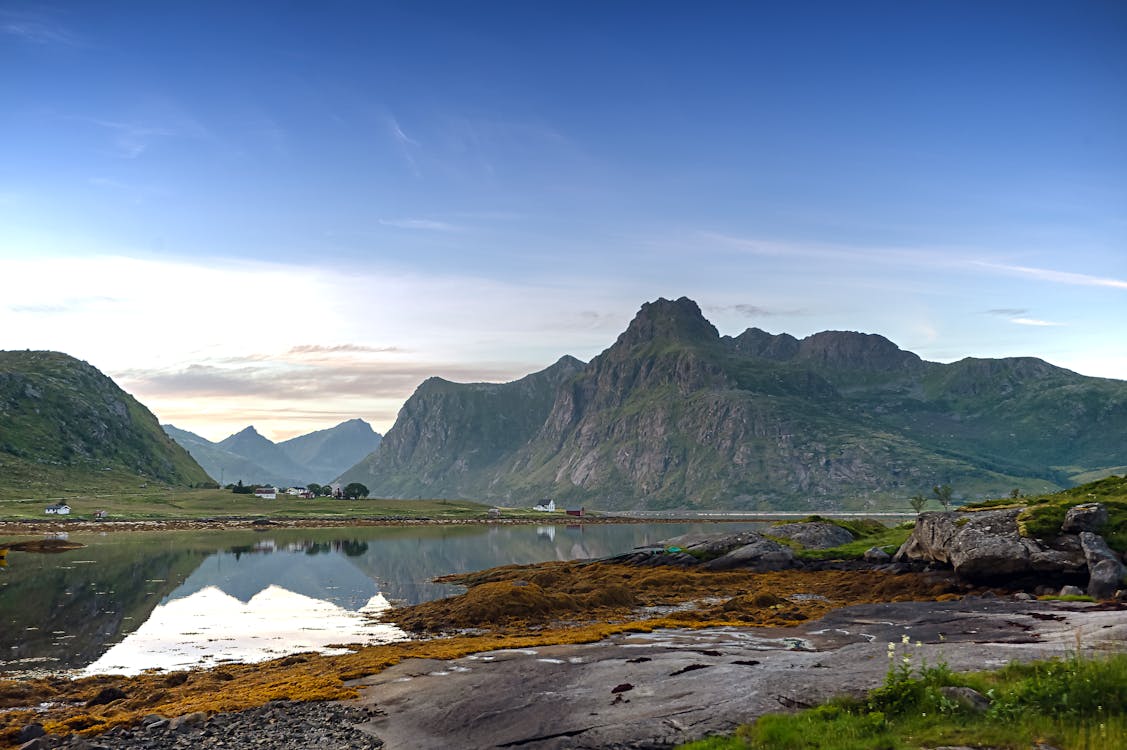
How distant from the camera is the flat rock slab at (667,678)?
23.9 metres

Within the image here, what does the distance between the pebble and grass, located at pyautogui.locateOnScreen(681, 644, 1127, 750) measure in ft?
41.5

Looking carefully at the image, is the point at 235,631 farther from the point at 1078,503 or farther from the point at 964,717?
the point at 1078,503

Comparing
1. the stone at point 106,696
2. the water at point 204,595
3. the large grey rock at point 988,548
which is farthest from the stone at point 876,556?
the stone at point 106,696

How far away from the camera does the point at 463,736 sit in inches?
987

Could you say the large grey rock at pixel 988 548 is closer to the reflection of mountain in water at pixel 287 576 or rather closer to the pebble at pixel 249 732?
the pebble at pixel 249 732

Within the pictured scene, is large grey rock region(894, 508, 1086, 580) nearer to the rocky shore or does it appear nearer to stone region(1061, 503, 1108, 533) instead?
the rocky shore

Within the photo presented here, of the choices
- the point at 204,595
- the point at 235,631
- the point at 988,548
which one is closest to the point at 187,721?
the point at 235,631

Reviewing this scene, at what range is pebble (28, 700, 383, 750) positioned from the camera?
2495 centimetres

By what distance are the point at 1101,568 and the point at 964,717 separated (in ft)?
131

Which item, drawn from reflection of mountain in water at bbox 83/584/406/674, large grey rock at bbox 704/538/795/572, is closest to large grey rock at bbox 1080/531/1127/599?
large grey rock at bbox 704/538/795/572

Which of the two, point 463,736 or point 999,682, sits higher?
point 999,682

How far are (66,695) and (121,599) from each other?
118 feet

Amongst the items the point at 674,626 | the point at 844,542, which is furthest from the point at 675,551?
the point at 674,626

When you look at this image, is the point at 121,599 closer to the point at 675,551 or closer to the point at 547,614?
the point at 547,614
